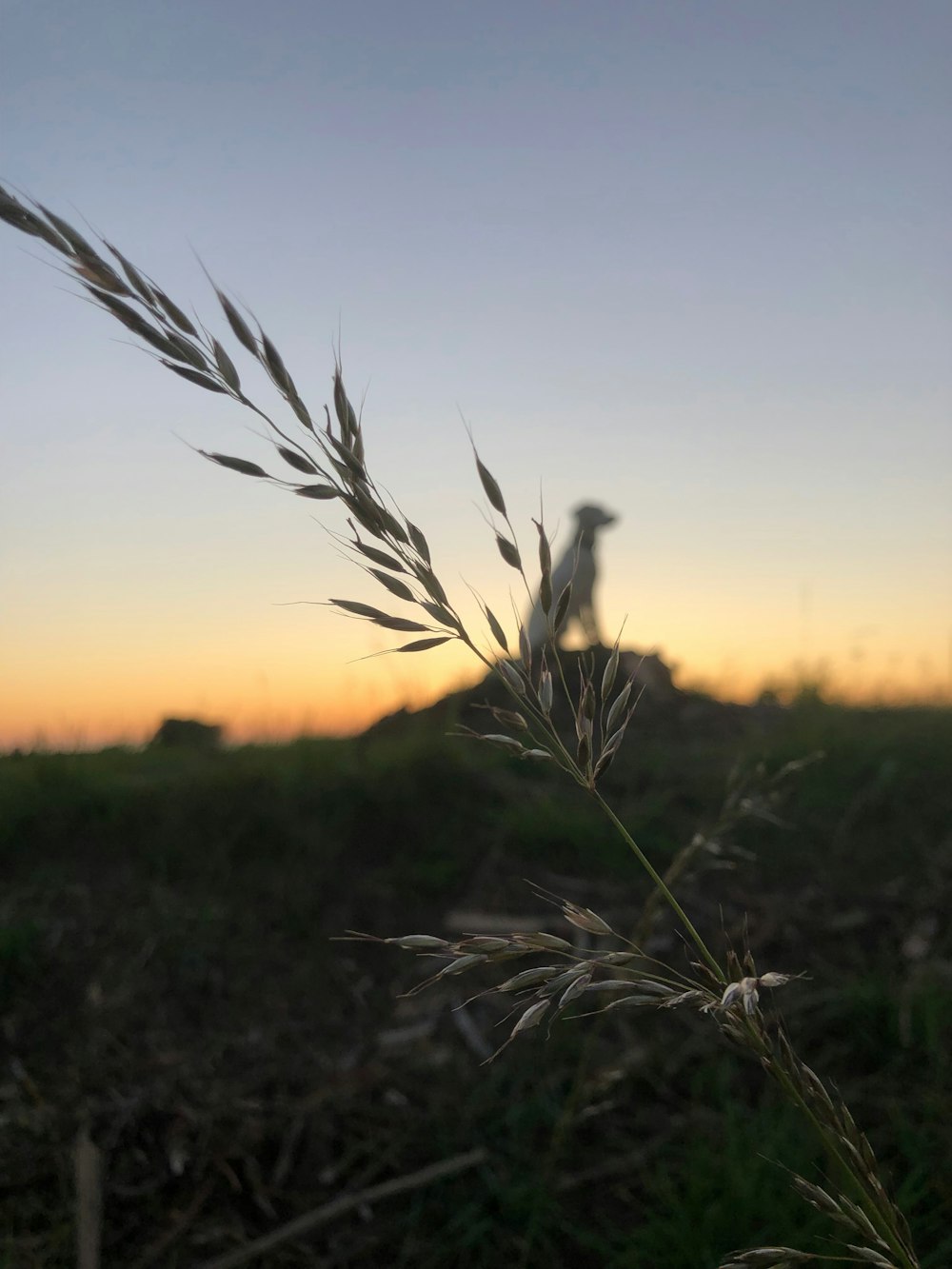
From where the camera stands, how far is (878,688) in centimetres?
672

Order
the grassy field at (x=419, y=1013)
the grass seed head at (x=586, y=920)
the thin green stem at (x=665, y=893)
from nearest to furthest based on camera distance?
the thin green stem at (x=665, y=893) < the grass seed head at (x=586, y=920) < the grassy field at (x=419, y=1013)

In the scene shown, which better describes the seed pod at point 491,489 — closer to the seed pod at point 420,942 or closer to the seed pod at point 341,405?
the seed pod at point 341,405

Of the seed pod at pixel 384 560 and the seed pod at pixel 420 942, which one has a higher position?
the seed pod at pixel 384 560

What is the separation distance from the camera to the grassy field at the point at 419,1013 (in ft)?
7.98

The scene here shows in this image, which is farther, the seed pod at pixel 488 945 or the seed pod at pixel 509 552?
the seed pod at pixel 509 552

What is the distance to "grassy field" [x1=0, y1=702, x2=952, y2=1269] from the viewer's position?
7.98ft

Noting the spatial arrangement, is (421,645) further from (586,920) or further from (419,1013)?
(419,1013)

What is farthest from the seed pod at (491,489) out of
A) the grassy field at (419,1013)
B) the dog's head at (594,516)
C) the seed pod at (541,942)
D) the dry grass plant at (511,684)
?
the dog's head at (594,516)

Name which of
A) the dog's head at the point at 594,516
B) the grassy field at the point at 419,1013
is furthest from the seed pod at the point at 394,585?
the dog's head at the point at 594,516

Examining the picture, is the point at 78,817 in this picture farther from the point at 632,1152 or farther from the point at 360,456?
the point at 360,456

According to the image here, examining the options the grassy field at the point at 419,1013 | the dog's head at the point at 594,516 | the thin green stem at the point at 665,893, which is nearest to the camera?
the thin green stem at the point at 665,893

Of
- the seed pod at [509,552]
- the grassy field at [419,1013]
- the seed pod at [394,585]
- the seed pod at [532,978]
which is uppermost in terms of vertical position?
the seed pod at [509,552]

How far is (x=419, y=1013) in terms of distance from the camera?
3.34m

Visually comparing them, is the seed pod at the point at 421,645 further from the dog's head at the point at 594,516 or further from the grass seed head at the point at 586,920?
the dog's head at the point at 594,516
